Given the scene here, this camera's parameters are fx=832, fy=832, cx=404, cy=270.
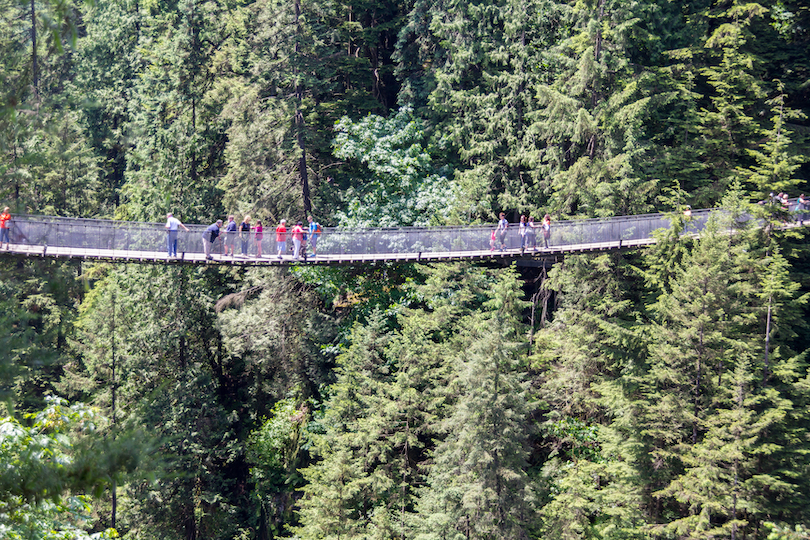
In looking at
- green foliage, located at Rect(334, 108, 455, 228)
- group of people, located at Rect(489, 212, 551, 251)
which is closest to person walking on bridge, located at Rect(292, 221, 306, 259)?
green foliage, located at Rect(334, 108, 455, 228)

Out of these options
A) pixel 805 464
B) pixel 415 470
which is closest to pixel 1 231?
pixel 415 470

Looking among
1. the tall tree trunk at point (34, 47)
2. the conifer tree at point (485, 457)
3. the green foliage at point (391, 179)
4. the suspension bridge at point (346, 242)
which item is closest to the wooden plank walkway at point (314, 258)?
the suspension bridge at point (346, 242)

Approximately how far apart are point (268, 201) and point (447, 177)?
18.3ft

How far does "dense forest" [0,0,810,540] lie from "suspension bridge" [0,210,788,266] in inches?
34.3

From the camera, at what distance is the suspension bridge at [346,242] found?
1806 centimetres

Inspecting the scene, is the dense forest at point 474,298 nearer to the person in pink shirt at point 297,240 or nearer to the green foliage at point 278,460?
the green foliage at point 278,460

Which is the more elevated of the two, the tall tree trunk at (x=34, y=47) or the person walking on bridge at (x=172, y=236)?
the tall tree trunk at (x=34, y=47)

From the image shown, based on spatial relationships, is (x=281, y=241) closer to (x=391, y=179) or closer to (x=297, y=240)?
(x=297, y=240)

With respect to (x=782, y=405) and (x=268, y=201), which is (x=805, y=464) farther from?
(x=268, y=201)

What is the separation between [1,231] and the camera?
17234 millimetres

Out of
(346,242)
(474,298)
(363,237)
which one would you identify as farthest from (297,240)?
(474,298)

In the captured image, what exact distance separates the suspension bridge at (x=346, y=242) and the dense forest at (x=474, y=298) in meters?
0.87

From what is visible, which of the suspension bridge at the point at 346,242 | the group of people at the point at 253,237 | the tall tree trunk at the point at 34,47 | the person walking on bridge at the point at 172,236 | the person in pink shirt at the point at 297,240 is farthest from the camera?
the person in pink shirt at the point at 297,240

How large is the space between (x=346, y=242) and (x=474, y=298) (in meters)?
4.47
